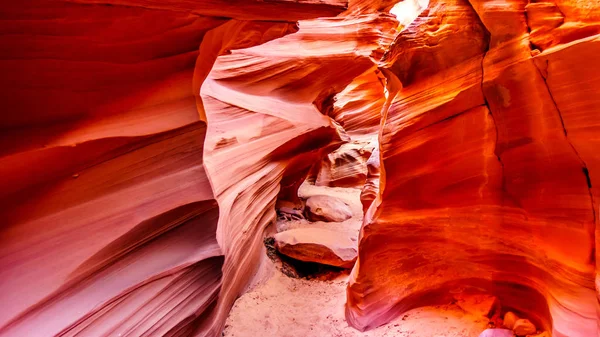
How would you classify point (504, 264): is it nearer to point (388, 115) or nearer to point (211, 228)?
→ point (388, 115)

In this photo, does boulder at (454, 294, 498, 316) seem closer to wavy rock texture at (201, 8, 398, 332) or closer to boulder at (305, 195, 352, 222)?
wavy rock texture at (201, 8, 398, 332)

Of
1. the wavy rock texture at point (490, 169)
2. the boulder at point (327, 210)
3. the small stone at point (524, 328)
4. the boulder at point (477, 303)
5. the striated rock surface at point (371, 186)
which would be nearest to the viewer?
the wavy rock texture at point (490, 169)

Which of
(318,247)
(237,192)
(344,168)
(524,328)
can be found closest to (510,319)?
(524,328)

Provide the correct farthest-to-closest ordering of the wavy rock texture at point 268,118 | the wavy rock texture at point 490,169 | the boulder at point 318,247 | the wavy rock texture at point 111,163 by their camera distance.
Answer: the boulder at point 318,247, the wavy rock texture at point 268,118, the wavy rock texture at point 490,169, the wavy rock texture at point 111,163

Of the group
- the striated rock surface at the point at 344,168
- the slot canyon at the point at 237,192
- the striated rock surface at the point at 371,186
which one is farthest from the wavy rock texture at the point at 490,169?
the striated rock surface at the point at 344,168

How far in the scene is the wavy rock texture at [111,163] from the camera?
248cm

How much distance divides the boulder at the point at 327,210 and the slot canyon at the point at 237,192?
291cm

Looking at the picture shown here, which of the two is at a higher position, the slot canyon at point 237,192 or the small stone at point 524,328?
the slot canyon at point 237,192

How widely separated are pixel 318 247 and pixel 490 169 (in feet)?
10.7

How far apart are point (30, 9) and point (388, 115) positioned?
344 cm

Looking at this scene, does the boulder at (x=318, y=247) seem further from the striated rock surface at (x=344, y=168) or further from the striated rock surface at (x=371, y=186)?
the striated rock surface at (x=344, y=168)

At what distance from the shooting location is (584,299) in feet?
7.88

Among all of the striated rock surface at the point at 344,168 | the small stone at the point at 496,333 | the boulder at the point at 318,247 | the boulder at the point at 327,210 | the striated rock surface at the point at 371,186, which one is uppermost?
the striated rock surface at the point at 371,186

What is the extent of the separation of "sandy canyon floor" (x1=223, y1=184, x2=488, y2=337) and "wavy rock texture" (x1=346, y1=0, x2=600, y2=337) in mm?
229
